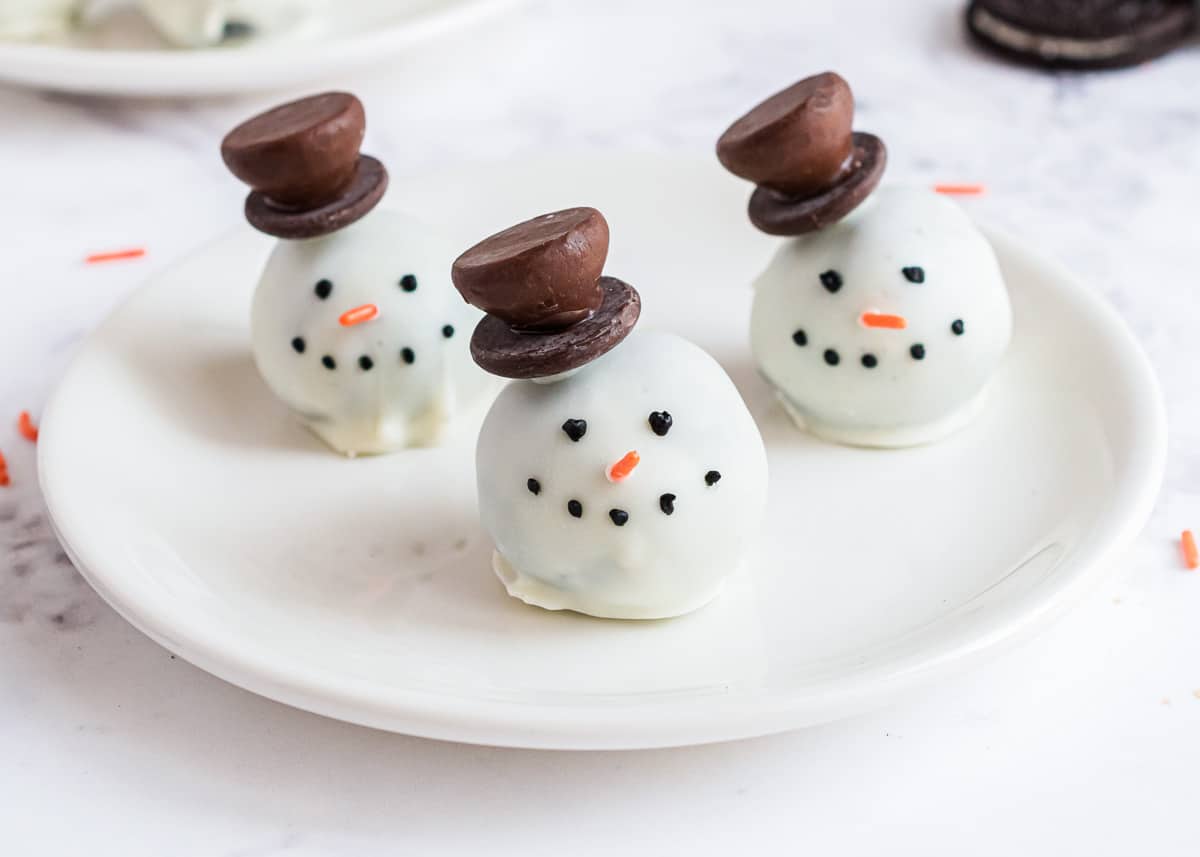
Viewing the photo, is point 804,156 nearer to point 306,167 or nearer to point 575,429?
point 575,429

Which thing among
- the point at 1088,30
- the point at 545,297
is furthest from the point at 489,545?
the point at 1088,30

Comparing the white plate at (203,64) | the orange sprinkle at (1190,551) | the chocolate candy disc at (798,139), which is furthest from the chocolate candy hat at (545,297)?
the white plate at (203,64)

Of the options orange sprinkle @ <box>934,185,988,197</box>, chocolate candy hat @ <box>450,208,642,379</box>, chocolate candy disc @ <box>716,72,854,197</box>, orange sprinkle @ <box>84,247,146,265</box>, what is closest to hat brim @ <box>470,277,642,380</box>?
chocolate candy hat @ <box>450,208,642,379</box>

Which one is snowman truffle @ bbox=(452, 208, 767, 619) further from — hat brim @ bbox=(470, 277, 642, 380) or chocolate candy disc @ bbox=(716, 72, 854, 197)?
chocolate candy disc @ bbox=(716, 72, 854, 197)

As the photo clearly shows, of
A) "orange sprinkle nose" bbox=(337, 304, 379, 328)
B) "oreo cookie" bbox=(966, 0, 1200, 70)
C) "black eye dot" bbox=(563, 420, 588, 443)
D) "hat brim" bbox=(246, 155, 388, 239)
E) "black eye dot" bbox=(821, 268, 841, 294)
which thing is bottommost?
"oreo cookie" bbox=(966, 0, 1200, 70)

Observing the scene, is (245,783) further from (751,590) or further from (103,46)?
(103,46)

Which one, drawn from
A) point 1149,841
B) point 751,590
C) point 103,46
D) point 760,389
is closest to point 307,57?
point 103,46
